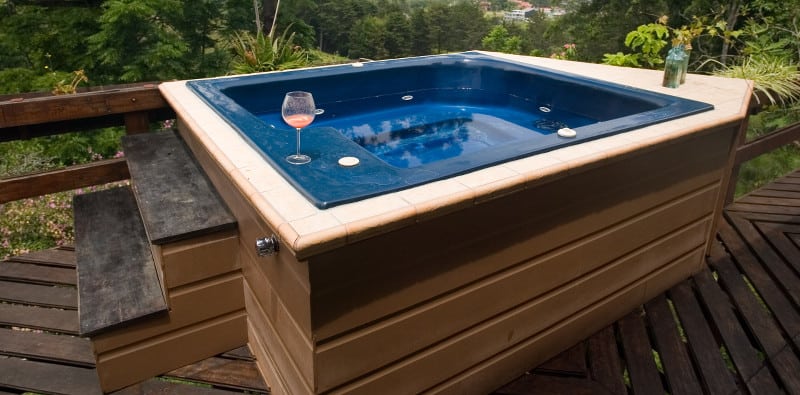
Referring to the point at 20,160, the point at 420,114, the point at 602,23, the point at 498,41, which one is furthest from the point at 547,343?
the point at 498,41

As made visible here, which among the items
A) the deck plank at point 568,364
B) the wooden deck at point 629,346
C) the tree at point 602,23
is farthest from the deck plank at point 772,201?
the tree at point 602,23

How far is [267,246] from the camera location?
3.88 ft

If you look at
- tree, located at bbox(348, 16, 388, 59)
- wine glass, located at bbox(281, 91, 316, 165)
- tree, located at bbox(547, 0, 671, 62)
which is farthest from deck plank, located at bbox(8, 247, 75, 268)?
tree, located at bbox(348, 16, 388, 59)

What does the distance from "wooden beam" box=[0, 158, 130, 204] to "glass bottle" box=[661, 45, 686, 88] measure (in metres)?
2.42

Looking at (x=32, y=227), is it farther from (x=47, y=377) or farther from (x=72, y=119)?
(x=47, y=377)

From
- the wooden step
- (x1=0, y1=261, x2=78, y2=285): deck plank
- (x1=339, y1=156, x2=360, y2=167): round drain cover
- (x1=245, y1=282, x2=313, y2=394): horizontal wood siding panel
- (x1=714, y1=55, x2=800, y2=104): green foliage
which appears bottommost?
(x1=0, y1=261, x2=78, y2=285): deck plank

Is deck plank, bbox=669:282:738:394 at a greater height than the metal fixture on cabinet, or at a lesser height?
lesser

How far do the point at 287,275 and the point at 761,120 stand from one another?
22.2ft

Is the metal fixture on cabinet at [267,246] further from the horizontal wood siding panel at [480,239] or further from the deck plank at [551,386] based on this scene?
the deck plank at [551,386]

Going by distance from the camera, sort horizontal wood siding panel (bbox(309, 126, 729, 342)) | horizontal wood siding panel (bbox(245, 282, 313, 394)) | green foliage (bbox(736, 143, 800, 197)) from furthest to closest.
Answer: green foliage (bbox(736, 143, 800, 197)), horizontal wood siding panel (bbox(245, 282, 313, 394)), horizontal wood siding panel (bbox(309, 126, 729, 342))

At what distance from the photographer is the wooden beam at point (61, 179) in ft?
6.45

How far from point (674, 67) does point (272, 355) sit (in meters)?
2.06

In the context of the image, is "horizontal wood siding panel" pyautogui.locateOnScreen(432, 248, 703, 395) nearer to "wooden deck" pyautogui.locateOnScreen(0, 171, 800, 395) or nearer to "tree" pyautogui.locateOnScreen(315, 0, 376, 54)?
"wooden deck" pyautogui.locateOnScreen(0, 171, 800, 395)

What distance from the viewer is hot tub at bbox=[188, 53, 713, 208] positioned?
1302 millimetres
